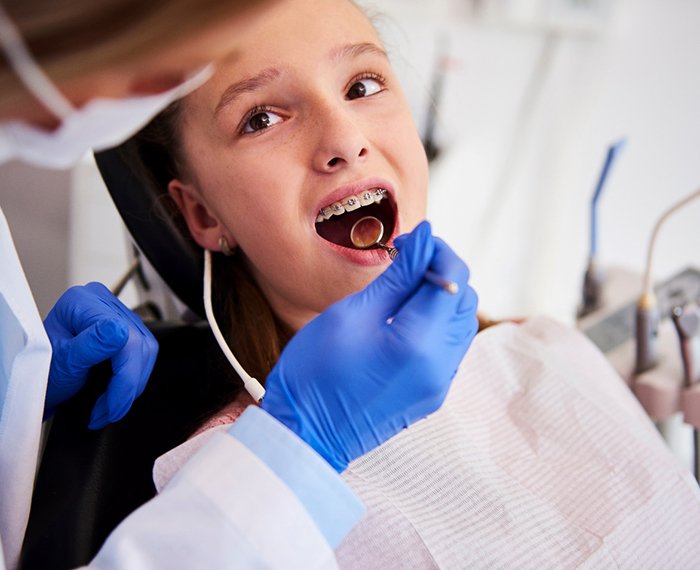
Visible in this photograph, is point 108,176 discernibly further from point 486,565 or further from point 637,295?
point 637,295

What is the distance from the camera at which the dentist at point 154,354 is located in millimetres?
427

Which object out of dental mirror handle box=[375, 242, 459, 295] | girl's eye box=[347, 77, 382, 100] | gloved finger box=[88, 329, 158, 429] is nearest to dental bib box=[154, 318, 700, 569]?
gloved finger box=[88, 329, 158, 429]

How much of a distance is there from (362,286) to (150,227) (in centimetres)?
38

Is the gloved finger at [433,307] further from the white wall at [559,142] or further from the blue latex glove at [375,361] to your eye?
the white wall at [559,142]

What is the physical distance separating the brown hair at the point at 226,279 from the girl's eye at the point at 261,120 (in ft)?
0.44

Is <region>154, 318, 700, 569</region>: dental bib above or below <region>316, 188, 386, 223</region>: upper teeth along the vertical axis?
below

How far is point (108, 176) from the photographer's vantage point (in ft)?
3.71

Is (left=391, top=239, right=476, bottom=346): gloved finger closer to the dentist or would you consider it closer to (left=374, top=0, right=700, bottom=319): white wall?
the dentist

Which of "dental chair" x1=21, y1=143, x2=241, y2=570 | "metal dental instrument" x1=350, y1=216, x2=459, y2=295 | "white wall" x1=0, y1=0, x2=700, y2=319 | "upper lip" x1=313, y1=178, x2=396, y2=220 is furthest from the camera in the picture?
"white wall" x1=0, y1=0, x2=700, y2=319

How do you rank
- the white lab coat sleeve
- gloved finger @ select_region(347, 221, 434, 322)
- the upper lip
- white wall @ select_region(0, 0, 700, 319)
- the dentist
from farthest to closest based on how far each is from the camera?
white wall @ select_region(0, 0, 700, 319) < the upper lip < gloved finger @ select_region(347, 221, 434, 322) < the white lab coat sleeve < the dentist

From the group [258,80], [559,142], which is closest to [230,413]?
[258,80]

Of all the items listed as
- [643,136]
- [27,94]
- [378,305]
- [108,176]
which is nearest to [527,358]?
[378,305]

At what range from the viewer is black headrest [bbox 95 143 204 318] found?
3.69ft

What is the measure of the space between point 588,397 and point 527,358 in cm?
12
